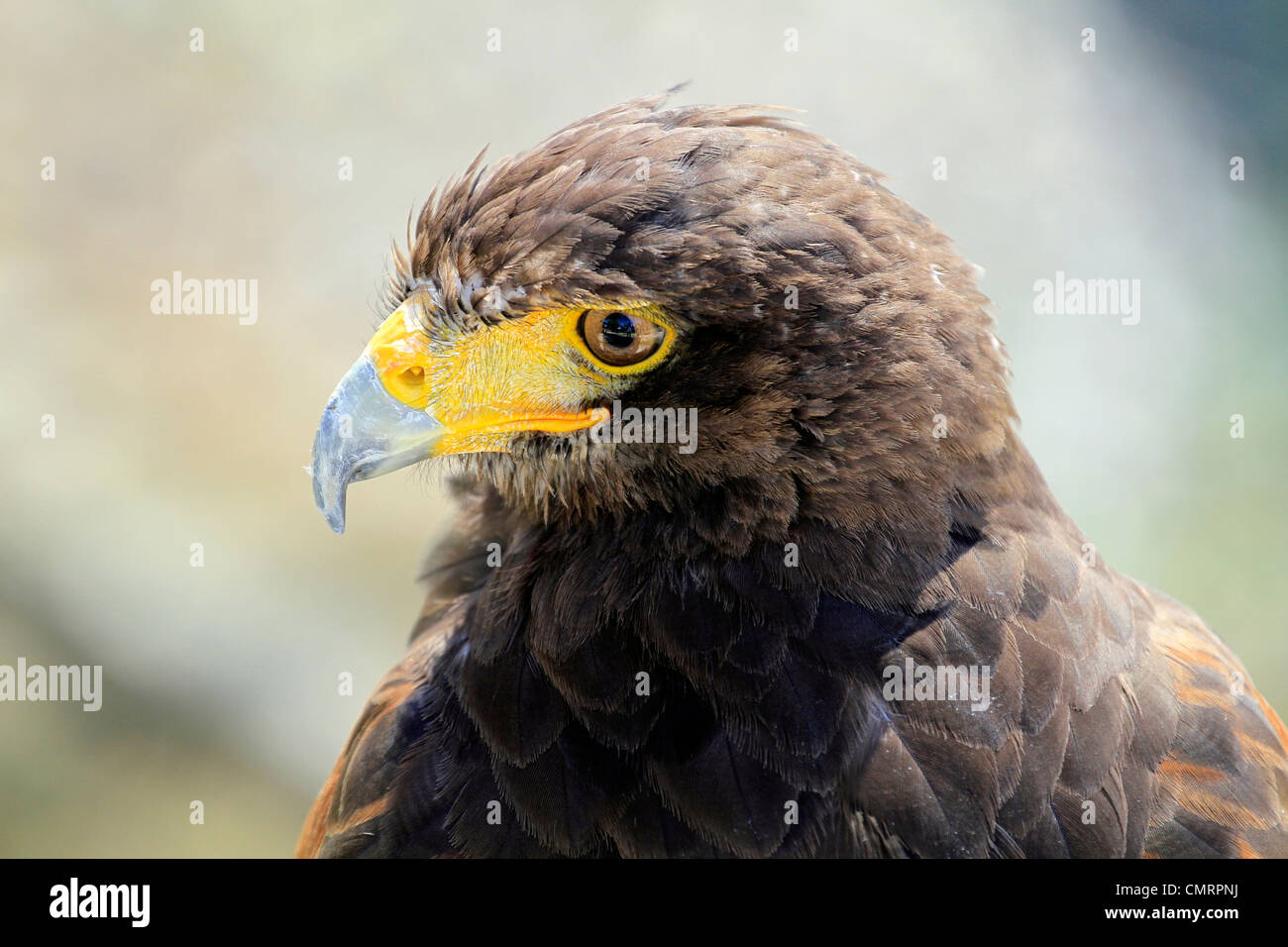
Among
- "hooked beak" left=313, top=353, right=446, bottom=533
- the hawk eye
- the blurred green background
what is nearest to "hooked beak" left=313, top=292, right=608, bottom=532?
"hooked beak" left=313, top=353, right=446, bottom=533

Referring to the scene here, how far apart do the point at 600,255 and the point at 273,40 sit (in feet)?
20.8

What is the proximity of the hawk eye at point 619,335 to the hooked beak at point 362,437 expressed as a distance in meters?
0.42

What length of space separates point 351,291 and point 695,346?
524cm

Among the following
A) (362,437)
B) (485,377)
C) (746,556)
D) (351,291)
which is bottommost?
(746,556)

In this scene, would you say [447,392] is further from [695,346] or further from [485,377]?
Answer: [695,346]

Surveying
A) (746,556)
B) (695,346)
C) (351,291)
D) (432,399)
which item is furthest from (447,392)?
(351,291)

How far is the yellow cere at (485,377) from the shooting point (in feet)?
8.48

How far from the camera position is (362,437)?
8.55 ft

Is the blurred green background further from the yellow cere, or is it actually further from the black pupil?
the black pupil

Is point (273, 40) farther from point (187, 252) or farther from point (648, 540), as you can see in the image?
point (648, 540)

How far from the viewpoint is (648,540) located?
259 cm

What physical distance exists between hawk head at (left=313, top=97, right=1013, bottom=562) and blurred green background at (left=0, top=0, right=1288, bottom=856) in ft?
12.5

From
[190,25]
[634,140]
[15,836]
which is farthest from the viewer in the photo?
[190,25]
